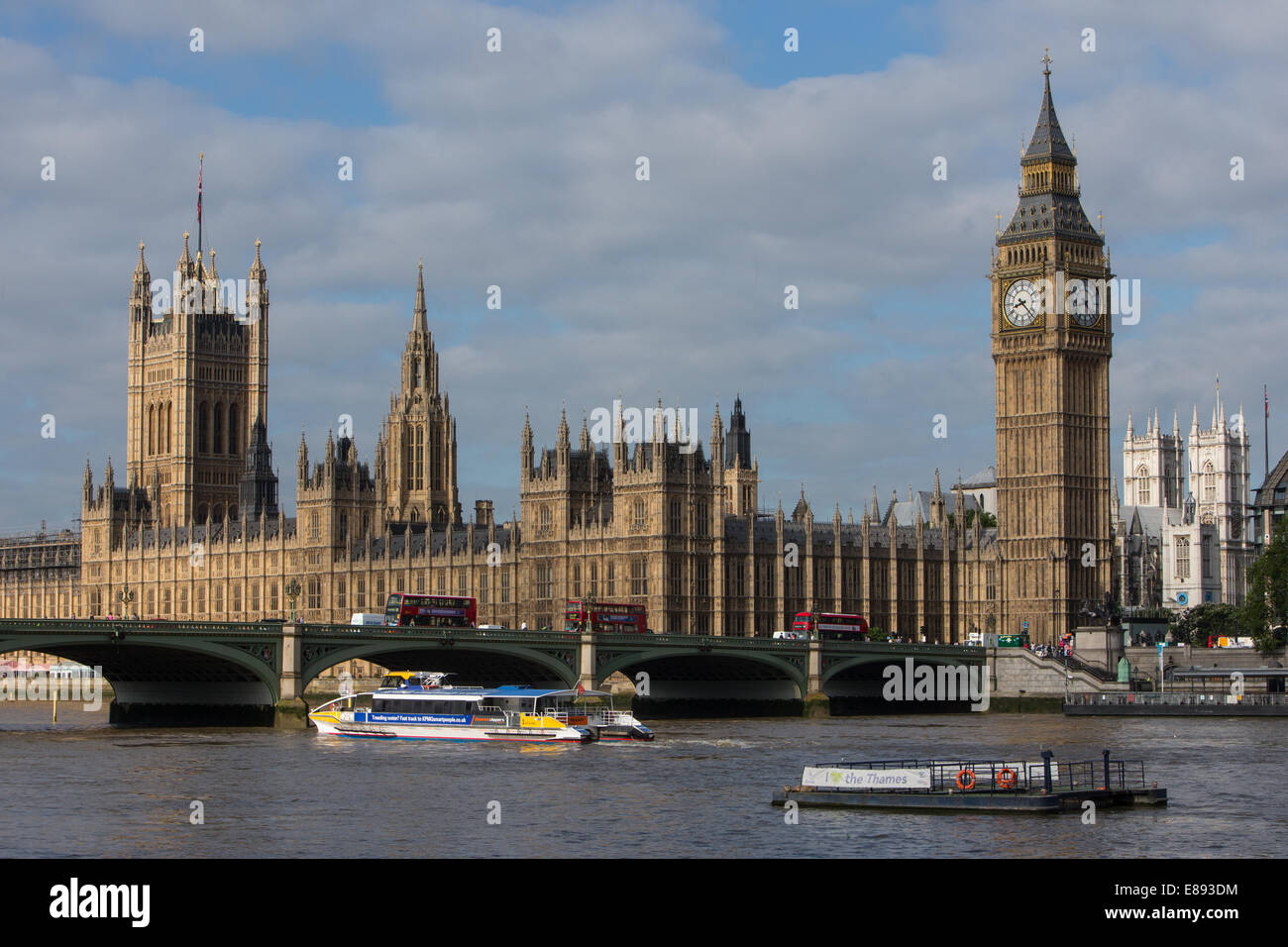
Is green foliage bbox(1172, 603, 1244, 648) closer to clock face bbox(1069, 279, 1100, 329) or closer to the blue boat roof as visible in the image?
clock face bbox(1069, 279, 1100, 329)

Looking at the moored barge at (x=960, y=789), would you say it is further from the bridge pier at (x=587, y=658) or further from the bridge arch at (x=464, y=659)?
the bridge pier at (x=587, y=658)

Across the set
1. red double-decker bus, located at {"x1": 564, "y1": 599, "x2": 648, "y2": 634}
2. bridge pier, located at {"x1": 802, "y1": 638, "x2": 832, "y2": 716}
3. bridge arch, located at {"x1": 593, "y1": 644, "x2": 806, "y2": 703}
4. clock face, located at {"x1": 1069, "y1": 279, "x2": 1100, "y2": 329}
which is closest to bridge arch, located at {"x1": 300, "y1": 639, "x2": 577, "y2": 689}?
bridge arch, located at {"x1": 593, "y1": 644, "x2": 806, "y2": 703}

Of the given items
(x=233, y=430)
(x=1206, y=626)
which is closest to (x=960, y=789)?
(x=1206, y=626)

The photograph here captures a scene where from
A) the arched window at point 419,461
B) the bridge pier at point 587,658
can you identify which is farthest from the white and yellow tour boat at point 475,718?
the arched window at point 419,461

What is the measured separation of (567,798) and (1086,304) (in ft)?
260

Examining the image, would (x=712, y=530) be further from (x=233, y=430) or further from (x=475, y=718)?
(x=233, y=430)

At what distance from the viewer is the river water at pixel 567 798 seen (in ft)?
145

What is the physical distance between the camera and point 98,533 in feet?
566

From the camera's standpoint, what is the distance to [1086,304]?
12662 centimetres

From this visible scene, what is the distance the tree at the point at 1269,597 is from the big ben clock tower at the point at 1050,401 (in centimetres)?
1542

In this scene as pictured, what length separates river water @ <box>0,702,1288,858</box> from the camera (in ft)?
145
